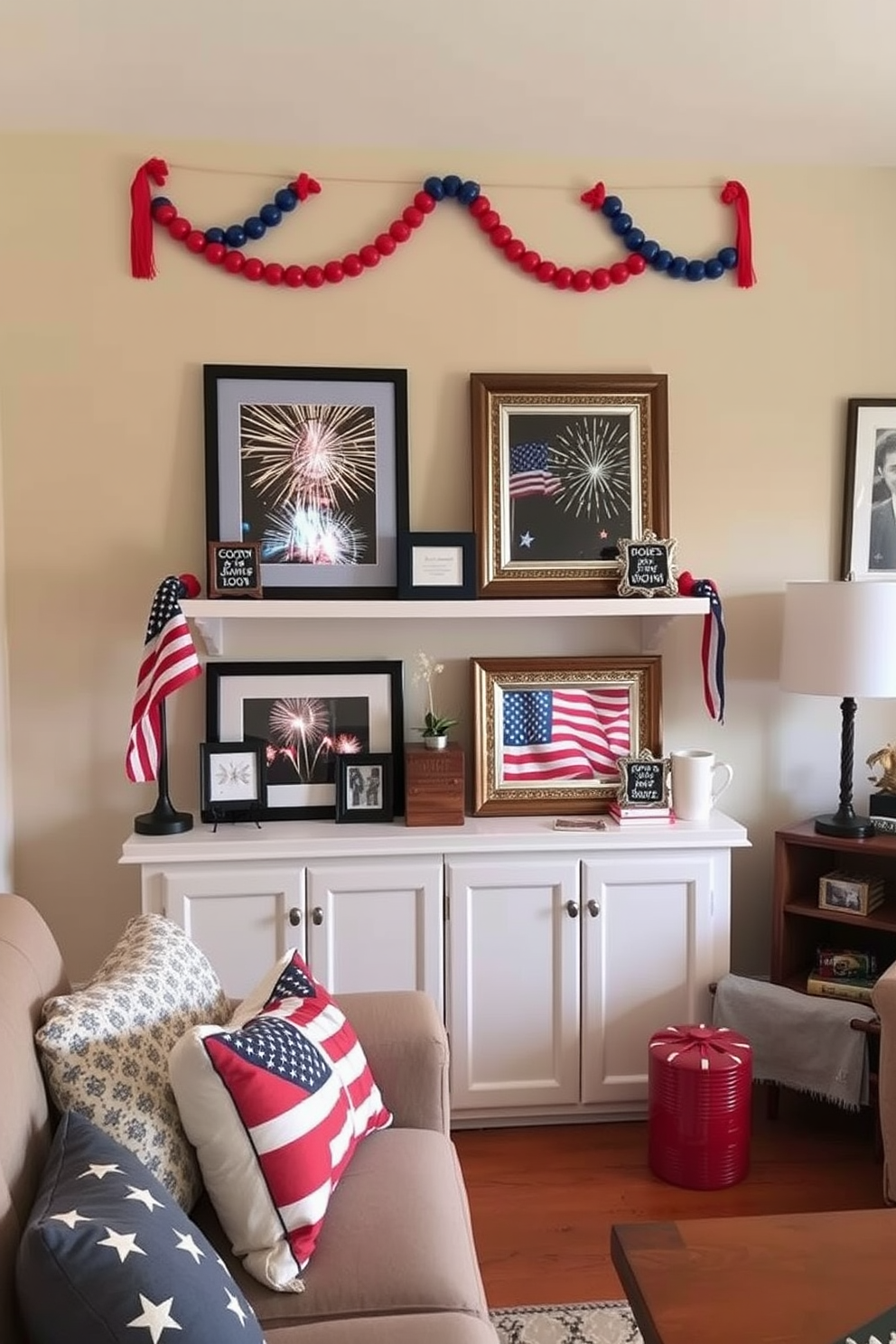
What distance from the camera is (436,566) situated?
9.98ft

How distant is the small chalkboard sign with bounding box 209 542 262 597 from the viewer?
295 cm

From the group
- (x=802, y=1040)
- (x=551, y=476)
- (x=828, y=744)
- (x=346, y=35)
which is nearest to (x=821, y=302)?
(x=551, y=476)

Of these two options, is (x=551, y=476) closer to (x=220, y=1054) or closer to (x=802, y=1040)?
(x=802, y=1040)

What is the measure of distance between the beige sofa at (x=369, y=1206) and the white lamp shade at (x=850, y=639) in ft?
4.81

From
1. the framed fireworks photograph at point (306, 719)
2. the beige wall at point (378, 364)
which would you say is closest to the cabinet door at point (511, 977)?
the framed fireworks photograph at point (306, 719)

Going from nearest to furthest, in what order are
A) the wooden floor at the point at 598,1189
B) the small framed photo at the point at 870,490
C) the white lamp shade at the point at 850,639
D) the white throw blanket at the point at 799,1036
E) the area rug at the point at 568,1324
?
1. the area rug at the point at 568,1324
2. the wooden floor at the point at 598,1189
3. the white throw blanket at the point at 799,1036
4. the white lamp shade at the point at 850,639
5. the small framed photo at the point at 870,490

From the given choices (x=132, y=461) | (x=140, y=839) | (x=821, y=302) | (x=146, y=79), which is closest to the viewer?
(x=146, y=79)

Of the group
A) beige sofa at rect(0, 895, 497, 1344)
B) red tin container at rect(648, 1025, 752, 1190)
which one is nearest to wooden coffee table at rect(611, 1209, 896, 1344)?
beige sofa at rect(0, 895, 497, 1344)

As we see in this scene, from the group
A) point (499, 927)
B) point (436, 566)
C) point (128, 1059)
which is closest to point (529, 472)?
point (436, 566)

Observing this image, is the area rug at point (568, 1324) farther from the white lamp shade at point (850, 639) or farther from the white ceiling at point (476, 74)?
the white ceiling at point (476, 74)

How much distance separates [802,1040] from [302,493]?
194cm

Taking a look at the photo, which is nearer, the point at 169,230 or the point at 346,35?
the point at 346,35

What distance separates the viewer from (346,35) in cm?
249

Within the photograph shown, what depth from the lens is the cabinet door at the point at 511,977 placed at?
2.89 meters
